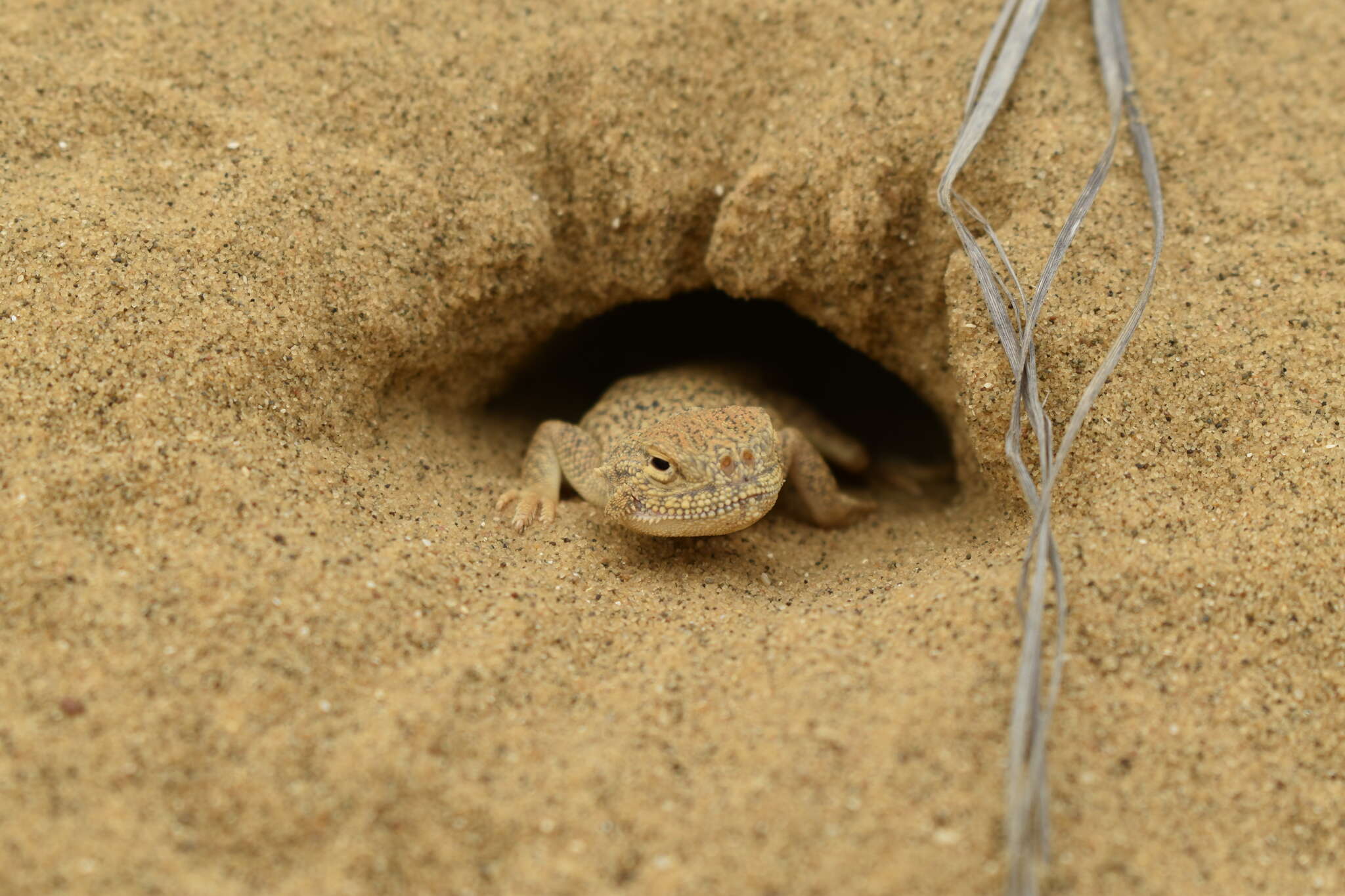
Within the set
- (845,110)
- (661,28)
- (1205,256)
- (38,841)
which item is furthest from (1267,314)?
(38,841)

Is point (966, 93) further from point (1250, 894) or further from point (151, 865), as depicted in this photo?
point (151, 865)

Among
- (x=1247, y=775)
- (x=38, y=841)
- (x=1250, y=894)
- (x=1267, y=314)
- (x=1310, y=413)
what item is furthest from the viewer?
(x=1267, y=314)

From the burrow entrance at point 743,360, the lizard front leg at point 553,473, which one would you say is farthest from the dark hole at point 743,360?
the lizard front leg at point 553,473

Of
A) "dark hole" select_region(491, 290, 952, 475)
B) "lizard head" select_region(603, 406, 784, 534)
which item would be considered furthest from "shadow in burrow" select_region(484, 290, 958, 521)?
"lizard head" select_region(603, 406, 784, 534)

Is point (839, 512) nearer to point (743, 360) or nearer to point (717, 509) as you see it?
point (717, 509)

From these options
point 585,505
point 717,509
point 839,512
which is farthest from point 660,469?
point 839,512

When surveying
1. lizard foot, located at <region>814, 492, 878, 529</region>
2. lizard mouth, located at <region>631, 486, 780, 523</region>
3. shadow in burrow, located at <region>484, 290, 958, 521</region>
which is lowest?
shadow in burrow, located at <region>484, 290, 958, 521</region>

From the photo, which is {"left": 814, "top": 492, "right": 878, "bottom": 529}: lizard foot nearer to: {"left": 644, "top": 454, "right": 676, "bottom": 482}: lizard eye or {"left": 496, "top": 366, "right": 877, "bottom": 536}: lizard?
{"left": 496, "top": 366, "right": 877, "bottom": 536}: lizard

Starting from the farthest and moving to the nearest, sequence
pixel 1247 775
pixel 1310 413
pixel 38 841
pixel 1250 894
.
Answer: pixel 1310 413 < pixel 1247 775 < pixel 1250 894 < pixel 38 841
